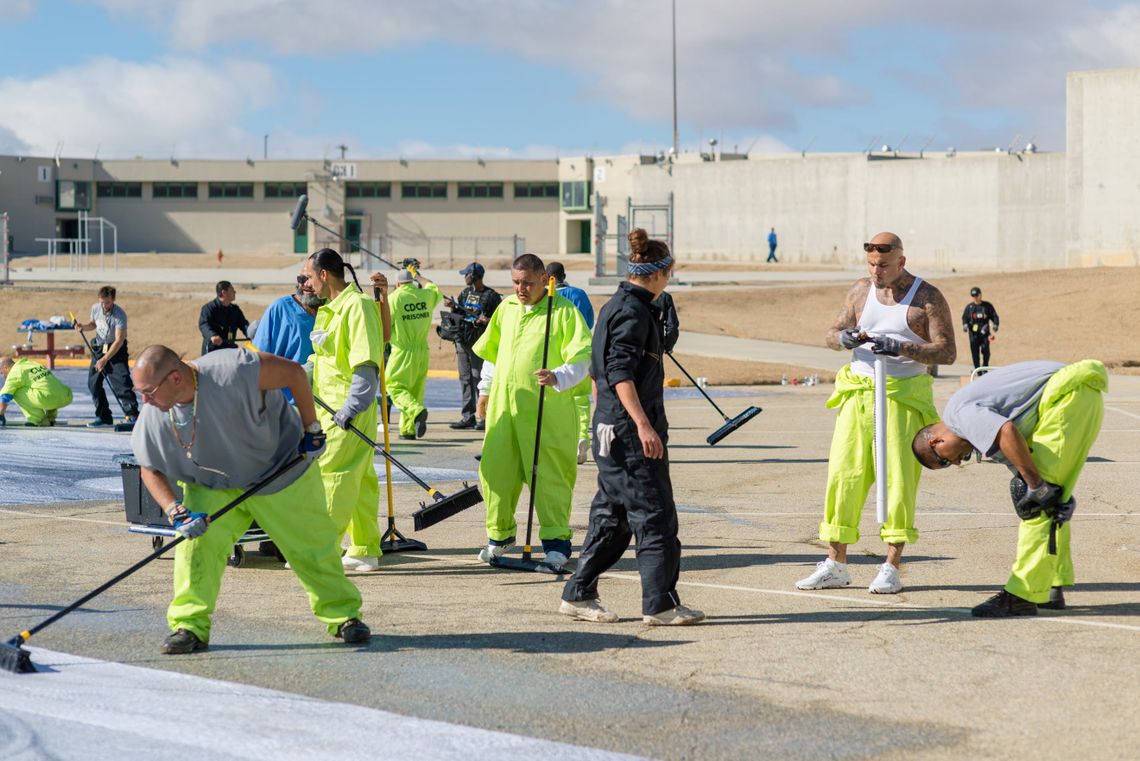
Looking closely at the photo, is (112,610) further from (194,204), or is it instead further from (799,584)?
(194,204)

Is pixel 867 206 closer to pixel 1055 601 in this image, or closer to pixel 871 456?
pixel 871 456

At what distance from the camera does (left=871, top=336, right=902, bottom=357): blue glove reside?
7.42 meters

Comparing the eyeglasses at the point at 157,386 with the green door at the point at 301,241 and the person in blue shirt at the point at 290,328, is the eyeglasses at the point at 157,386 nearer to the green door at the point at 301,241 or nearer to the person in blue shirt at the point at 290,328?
the person in blue shirt at the point at 290,328

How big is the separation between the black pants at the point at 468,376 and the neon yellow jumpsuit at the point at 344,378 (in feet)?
26.5

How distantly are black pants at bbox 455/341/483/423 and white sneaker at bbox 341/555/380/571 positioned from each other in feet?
25.9

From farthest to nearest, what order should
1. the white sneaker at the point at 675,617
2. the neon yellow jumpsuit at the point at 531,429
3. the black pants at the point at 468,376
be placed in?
the black pants at the point at 468,376, the neon yellow jumpsuit at the point at 531,429, the white sneaker at the point at 675,617

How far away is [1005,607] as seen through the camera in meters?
7.05

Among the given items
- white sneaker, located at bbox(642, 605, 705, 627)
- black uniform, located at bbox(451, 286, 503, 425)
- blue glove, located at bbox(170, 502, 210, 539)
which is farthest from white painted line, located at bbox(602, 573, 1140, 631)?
black uniform, located at bbox(451, 286, 503, 425)

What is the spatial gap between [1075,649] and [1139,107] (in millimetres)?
41236

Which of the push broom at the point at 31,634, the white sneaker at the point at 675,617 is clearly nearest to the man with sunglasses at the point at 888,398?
the white sneaker at the point at 675,617

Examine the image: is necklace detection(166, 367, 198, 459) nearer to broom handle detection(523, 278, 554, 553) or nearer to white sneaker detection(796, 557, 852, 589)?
broom handle detection(523, 278, 554, 553)

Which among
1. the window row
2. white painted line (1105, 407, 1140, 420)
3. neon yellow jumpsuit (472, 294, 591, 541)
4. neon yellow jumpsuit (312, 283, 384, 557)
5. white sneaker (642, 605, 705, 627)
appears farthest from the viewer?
the window row

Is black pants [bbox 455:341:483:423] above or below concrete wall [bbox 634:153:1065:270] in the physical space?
below

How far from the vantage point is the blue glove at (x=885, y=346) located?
292 inches
